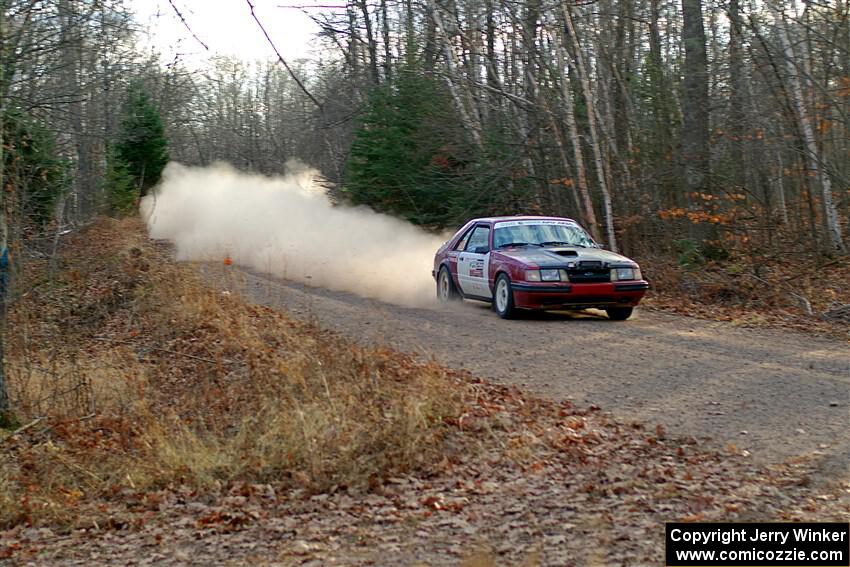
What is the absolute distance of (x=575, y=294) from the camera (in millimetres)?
14070

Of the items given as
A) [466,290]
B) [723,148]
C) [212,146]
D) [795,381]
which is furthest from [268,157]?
[795,381]

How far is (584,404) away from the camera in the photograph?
8961 mm

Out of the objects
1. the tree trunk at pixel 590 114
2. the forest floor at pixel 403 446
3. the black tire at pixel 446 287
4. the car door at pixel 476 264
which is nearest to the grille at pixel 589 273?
the forest floor at pixel 403 446

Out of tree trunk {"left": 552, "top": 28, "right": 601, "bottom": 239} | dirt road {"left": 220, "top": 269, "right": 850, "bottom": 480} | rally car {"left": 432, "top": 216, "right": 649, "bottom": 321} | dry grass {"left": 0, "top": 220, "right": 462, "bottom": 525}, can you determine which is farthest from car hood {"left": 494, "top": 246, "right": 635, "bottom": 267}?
→ tree trunk {"left": 552, "top": 28, "right": 601, "bottom": 239}

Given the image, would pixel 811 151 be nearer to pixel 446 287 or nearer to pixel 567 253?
pixel 567 253

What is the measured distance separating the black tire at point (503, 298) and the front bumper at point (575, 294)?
0.80 feet

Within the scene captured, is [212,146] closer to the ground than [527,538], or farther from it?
farther from it

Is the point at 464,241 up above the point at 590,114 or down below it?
below

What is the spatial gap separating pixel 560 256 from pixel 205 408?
6.66 metres

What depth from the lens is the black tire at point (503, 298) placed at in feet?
47.9

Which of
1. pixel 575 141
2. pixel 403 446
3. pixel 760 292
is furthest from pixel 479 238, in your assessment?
pixel 403 446

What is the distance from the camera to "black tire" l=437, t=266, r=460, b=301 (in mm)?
17016

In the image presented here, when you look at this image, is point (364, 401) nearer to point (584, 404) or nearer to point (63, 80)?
point (584, 404)

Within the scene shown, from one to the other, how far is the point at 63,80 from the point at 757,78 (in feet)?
58.2
